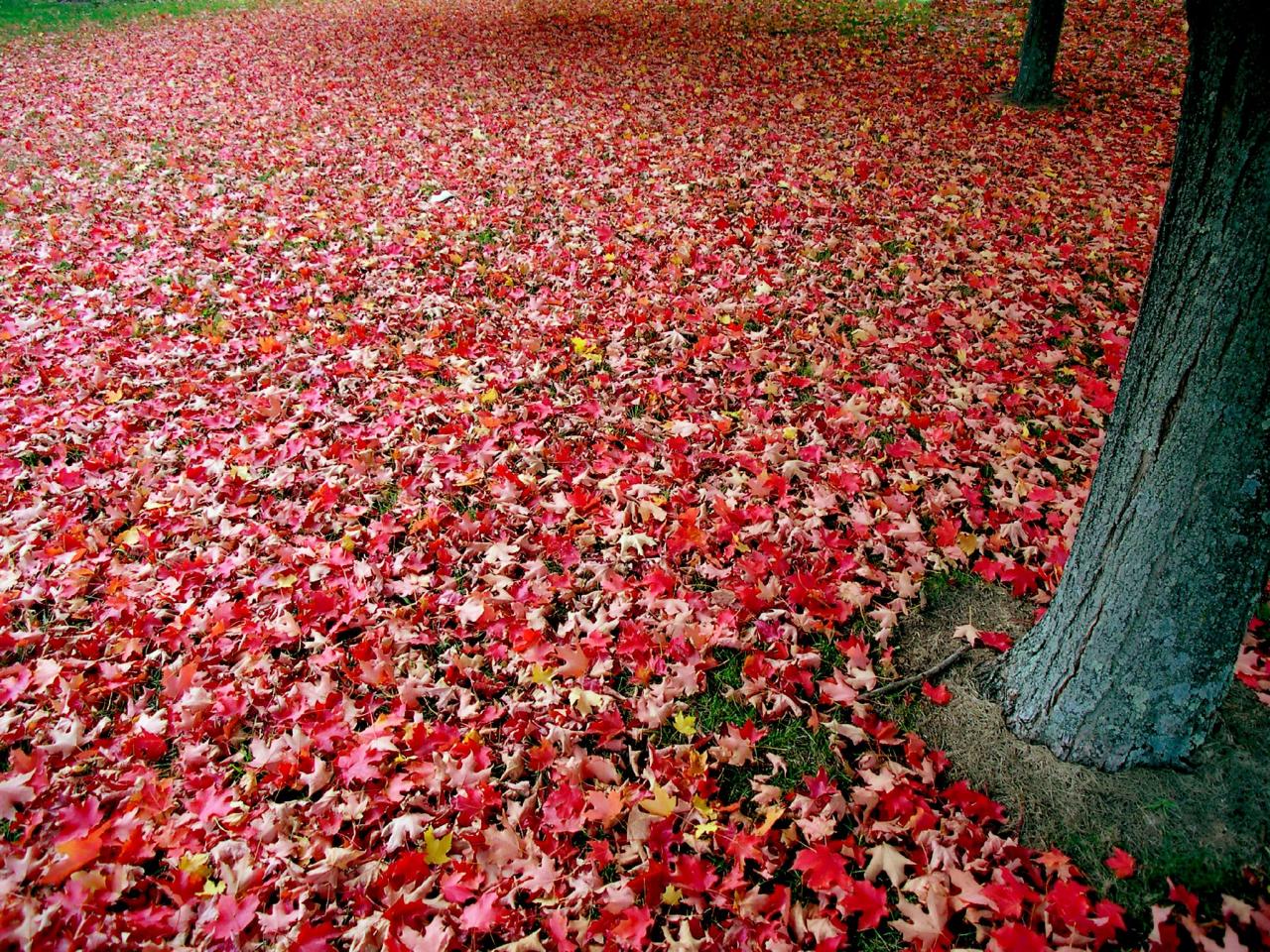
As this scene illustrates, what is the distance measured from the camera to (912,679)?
2.88 m

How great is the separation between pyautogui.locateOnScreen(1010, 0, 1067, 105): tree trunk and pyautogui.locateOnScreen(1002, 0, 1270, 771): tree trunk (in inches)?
307

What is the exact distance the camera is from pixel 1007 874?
7.34ft

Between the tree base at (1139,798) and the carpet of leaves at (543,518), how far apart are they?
3.9 inches

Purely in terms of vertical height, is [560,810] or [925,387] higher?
[925,387]

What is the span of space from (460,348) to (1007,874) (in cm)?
425

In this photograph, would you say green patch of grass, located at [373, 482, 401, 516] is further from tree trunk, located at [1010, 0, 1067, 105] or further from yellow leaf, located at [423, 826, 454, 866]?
tree trunk, located at [1010, 0, 1067, 105]

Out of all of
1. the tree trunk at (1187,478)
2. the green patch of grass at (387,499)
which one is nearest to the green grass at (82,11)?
the green patch of grass at (387,499)

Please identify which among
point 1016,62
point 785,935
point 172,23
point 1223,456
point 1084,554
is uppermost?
point 172,23

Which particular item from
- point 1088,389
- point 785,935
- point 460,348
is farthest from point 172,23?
point 785,935

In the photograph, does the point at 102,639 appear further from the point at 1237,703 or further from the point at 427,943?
the point at 1237,703

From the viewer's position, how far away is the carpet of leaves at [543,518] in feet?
7.80

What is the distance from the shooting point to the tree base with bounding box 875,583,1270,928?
2.22m

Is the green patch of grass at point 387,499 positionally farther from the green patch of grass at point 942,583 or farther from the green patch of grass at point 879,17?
the green patch of grass at point 879,17

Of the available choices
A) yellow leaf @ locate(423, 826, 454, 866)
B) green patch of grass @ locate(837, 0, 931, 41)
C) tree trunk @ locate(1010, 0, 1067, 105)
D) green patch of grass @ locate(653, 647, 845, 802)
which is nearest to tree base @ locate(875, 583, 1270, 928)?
green patch of grass @ locate(653, 647, 845, 802)
